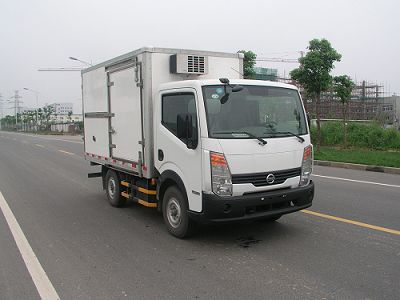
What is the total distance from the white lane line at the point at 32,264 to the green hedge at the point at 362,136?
16.5 m

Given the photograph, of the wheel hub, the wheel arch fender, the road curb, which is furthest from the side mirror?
the road curb

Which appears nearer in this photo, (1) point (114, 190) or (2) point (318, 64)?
(1) point (114, 190)

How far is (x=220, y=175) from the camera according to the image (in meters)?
5.31

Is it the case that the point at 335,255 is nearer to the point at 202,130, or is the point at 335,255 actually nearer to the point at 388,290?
the point at 388,290

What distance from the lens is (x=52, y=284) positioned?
15.0ft

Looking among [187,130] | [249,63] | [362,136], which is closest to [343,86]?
[362,136]

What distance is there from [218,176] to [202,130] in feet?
2.07

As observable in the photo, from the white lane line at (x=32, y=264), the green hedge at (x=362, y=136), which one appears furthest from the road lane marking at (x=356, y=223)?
the green hedge at (x=362, y=136)

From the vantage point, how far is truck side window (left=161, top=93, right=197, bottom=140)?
5664 mm

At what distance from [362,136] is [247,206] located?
54.0ft

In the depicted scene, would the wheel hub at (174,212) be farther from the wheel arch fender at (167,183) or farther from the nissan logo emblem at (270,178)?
the nissan logo emblem at (270,178)

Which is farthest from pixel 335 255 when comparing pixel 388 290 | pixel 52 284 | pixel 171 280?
pixel 52 284

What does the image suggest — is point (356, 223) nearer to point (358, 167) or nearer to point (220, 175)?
point (220, 175)

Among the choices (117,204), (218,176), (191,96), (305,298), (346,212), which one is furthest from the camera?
(117,204)
